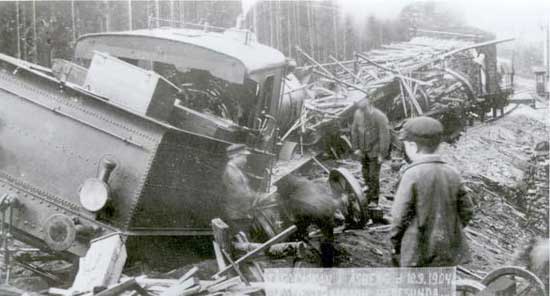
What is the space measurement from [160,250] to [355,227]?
11.4 feet

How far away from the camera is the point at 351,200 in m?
7.95

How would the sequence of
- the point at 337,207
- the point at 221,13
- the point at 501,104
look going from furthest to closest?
1. the point at 501,104
2. the point at 221,13
3. the point at 337,207

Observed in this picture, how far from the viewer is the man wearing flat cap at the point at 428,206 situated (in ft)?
12.3

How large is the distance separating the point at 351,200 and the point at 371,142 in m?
1.76

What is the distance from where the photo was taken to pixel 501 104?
70.7 ft

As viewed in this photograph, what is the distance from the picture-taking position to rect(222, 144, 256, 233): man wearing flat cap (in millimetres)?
5848

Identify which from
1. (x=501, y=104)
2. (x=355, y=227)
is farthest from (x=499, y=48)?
(x=355, y=227)

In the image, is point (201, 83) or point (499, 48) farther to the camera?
point (499, 48)

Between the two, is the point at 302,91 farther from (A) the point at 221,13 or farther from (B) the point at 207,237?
(B) the point at 207,237

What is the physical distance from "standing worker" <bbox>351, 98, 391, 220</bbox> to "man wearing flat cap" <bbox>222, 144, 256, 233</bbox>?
3580 millimetres

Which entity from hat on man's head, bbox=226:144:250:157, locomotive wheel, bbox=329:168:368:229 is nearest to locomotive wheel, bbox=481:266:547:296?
hat on man's head, bbox=226:144:250:157

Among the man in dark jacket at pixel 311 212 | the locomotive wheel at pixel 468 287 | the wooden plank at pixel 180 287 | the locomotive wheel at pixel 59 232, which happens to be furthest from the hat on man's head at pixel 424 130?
the man in dark jacket at pixel 311 212

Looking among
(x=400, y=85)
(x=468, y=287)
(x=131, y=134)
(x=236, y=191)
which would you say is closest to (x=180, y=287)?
(x=131, y=134)

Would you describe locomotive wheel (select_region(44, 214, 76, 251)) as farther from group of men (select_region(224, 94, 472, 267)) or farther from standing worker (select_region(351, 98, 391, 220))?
standing worker (select_region(351, 98, 391, 220))
